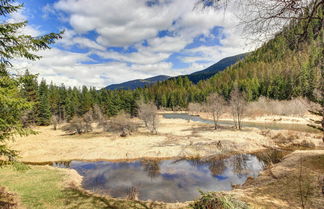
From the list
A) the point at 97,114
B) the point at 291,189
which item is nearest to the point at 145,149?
the point at 291,189

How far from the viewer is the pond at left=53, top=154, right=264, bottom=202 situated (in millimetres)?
14305

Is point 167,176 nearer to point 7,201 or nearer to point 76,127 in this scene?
point 7,201

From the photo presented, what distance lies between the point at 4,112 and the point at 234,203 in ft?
36.5

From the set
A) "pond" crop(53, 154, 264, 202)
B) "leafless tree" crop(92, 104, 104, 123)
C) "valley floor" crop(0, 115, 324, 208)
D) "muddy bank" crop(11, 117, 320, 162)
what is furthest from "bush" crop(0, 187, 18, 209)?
"leafless tree" crop(92, 104, 104, 123)

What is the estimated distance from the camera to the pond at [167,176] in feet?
46.9

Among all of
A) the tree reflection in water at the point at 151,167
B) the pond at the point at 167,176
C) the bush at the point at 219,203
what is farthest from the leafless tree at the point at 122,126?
the bush at the point at 219,203

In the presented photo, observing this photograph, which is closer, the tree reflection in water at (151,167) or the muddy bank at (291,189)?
the muddy bank at (291,189)

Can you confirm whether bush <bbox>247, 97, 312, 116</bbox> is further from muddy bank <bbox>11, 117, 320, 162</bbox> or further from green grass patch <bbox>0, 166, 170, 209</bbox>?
green grass patch <bbox>0, 166, 170, 209</bbox>

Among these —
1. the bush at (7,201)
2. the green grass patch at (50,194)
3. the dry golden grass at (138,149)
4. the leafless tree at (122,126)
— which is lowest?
the dry golden grass at (138,149)

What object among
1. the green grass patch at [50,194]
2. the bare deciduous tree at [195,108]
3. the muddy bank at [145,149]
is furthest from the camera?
the bare deciduous tree at [195,108]

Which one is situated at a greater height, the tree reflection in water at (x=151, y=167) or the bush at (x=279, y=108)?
the bush at (x=279, y=108)

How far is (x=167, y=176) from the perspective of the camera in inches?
693

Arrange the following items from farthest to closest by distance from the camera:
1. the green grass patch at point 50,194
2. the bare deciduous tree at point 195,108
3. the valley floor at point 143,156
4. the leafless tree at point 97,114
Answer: the bare deciduous tree at point 195,108 → the leafless tree at point 97,114 → the green grass patch at point 50,194 → the valley floor at point 143,156

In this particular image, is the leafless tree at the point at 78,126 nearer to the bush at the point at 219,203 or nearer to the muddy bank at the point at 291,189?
the muddy bank at the point at 291,189
